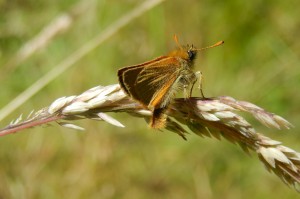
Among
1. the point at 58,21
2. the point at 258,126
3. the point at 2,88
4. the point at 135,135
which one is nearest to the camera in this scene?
the point at 58,21

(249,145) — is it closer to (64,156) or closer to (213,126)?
(213,126)

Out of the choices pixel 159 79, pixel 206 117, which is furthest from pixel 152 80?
pixel 206 117

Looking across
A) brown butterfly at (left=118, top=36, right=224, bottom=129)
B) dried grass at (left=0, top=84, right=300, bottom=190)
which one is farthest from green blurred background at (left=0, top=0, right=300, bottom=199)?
dried grass at (left=0, top=84, right=300, bottom=190)

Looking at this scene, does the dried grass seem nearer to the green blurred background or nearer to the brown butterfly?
the brown butterfly

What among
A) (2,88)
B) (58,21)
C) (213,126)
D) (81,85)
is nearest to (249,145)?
(213,126)

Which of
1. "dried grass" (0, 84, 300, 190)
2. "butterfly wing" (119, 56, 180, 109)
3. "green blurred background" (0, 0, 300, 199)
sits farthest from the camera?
"green blurred background" (0, 0, 300, 199)

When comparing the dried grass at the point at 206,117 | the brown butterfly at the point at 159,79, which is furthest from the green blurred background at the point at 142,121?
the dried grass at the point at 206,117

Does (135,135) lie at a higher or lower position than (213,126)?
lower
